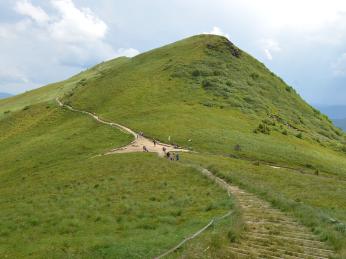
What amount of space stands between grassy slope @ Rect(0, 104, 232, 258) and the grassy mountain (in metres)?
0.12

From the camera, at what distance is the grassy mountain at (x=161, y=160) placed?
994 inches

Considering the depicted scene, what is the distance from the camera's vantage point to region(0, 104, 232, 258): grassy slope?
22.3m

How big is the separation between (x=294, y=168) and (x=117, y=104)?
53.8m

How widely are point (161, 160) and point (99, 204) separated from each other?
781 inches

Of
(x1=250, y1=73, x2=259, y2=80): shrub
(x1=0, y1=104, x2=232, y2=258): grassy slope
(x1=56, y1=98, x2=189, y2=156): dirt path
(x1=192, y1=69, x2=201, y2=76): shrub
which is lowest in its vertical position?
Result: (x1=0, y1=104, x2=232, y2=258): grassy slope

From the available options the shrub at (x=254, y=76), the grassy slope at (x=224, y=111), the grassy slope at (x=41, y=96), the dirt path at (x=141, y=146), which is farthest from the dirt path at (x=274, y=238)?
the grassy slope at (x=41, y=96)

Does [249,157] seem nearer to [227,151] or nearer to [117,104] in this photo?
[227,151]

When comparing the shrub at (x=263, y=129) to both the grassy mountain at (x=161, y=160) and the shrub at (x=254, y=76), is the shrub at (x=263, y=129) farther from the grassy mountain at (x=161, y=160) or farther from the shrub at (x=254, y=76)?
the shrub at (x=254, y=76)

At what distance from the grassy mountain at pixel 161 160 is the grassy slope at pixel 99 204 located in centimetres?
12

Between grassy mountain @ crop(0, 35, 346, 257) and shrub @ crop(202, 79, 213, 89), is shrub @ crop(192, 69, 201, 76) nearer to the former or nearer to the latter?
grassy mountain @ crop(0, 35, 346, 257)

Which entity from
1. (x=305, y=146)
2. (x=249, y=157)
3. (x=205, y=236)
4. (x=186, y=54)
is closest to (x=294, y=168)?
(x=249, y=157)

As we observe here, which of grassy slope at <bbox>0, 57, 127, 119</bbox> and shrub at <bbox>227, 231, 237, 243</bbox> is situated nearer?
shrub at <bbox>227, 231, 237, 243</bbox>

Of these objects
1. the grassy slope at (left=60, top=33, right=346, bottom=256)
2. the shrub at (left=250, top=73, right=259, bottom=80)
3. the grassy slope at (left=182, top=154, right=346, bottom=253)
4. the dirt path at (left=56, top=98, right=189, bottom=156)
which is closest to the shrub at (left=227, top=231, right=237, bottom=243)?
the grassy slope at (left=182, top=154, right=346, bottom=253)

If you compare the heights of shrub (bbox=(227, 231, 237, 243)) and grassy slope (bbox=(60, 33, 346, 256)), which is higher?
Answer: grassy slope (bbox=(60, 33, 346, 256))
